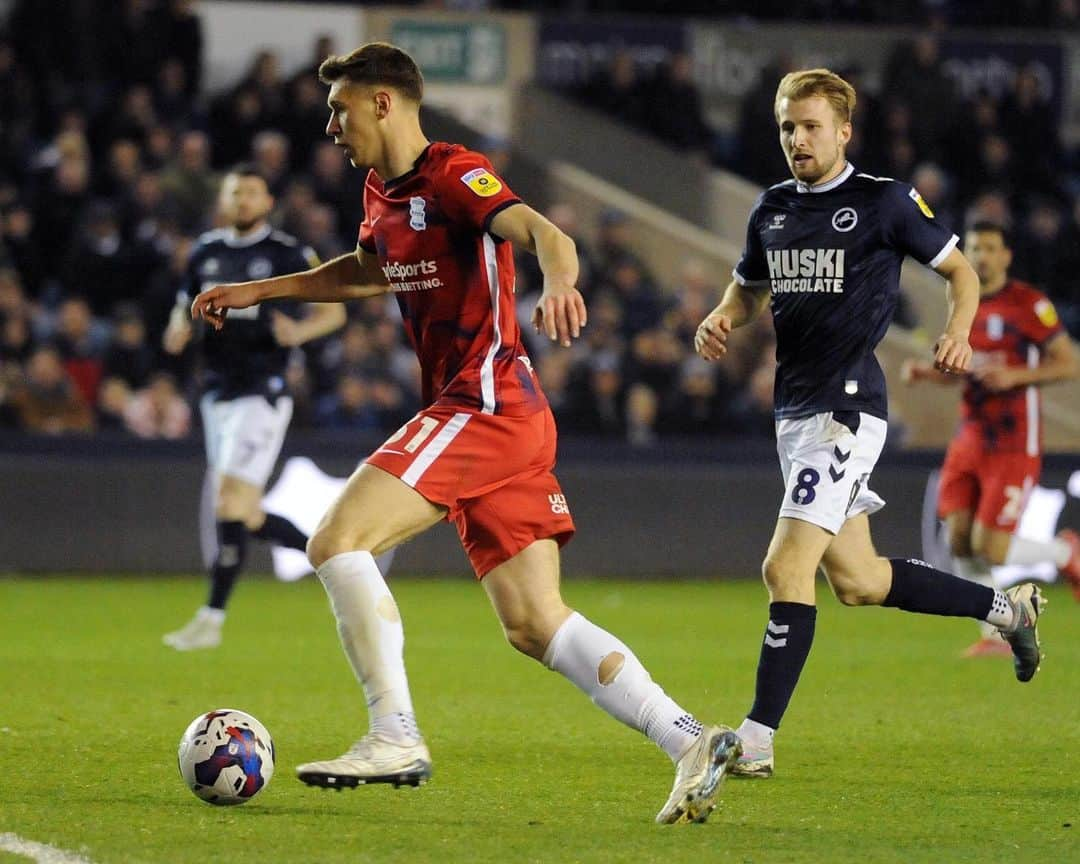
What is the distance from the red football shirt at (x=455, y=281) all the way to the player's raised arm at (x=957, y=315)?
1278mm

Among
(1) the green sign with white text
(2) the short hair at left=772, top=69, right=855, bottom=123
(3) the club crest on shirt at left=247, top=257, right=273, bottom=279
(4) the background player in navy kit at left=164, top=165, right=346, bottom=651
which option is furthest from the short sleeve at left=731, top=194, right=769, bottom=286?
(1) the green sign with white text

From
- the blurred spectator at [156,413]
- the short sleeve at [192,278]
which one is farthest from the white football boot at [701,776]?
the blurred spectator at [156,413]

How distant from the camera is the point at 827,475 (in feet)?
20.8

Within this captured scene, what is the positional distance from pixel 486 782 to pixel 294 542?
4.59 metres

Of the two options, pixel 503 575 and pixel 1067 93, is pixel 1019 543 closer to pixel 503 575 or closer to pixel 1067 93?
pixel 503 575

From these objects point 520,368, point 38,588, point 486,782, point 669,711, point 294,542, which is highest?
point 520,368

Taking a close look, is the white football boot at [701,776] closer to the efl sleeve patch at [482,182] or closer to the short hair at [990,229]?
the efl sleeve patch at [482,182]

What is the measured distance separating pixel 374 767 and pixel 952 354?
2.16 metres

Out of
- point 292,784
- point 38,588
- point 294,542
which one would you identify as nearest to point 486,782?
point 292,784

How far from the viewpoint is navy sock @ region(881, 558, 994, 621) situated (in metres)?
6.75

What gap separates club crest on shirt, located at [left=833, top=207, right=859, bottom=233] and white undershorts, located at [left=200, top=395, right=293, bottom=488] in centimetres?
449

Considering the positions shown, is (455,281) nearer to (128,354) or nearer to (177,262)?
(128,354)

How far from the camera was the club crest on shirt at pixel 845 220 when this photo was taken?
643 centimetres

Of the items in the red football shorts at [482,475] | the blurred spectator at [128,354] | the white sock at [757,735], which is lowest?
the blurred spectator at [128,354]
